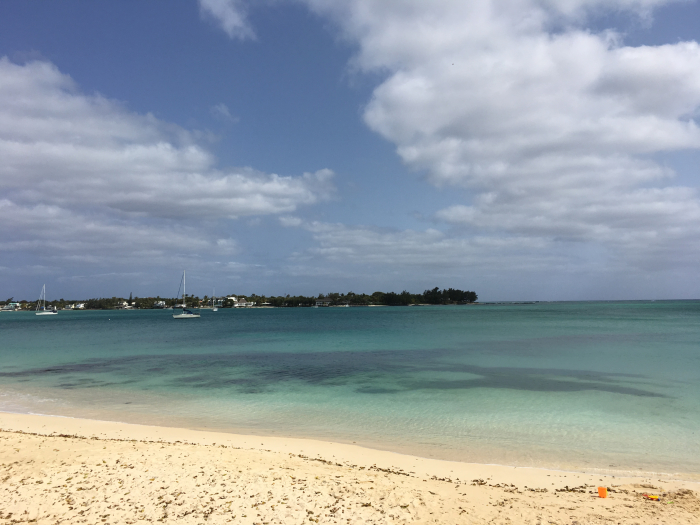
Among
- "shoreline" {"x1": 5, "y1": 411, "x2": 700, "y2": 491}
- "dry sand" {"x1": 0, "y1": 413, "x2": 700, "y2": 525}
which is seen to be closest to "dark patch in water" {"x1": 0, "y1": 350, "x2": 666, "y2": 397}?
"shoreline" {"x1": 5, "y1": 411, "x2": 700, "y2": 491}

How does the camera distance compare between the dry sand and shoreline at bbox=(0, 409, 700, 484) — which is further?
shoreline at bbox=(0, 409, 700, 484)

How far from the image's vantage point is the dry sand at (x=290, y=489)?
211 inches

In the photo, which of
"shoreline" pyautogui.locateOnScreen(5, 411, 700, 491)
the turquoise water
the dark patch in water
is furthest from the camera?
the dark patch in water

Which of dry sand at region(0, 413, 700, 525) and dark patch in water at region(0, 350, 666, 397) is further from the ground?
dry sand at region(0, 413, 700, 525)

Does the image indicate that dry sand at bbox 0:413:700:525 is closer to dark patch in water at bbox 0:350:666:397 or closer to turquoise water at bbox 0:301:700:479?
turquoise water at bbox 0:301:700:479

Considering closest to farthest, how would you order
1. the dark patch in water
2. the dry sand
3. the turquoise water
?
the dry sand < the turquoise water < the dark patch in water

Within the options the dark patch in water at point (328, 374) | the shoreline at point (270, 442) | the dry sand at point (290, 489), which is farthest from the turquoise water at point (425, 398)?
the dry sand at point (290, 489)

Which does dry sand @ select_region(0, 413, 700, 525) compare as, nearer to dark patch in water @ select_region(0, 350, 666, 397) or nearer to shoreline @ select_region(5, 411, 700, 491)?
shoreline @ select_region(5, 411, 700, 491)

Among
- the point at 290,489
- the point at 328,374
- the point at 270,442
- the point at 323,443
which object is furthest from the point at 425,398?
the point at 290,489

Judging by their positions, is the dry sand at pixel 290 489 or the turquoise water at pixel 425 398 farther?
the turquoise water at pixel 425 398

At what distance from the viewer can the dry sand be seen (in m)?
5.35

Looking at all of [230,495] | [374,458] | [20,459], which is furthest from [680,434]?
[20,459]

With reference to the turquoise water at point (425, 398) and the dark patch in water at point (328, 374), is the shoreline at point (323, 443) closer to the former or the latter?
the turquoise water at point (425, 398)

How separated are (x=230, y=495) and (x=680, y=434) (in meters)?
10.6
